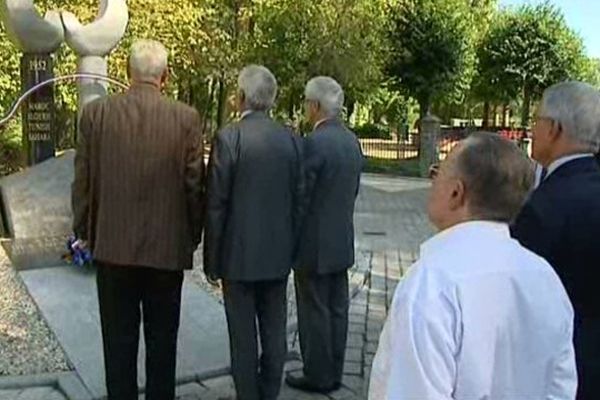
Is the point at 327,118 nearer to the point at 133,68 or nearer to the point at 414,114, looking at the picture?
the point at 133,68

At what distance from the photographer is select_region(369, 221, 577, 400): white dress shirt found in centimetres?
145

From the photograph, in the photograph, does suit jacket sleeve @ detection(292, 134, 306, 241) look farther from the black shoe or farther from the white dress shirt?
the white dress shirt

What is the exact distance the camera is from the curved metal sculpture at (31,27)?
326 inches

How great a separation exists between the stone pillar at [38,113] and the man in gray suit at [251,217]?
5.97 metres

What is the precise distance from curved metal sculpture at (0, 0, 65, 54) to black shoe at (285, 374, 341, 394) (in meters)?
5.87

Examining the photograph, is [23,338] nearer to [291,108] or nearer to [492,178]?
[492,178]

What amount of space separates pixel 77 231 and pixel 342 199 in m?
1.30

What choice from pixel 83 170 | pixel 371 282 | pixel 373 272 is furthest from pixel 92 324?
pixel 373 272

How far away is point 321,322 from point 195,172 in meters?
1.10

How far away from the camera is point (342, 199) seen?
3.93m

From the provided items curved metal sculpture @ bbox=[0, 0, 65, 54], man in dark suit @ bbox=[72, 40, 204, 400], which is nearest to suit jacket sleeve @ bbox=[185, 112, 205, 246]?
man in dark suit @ bbox=[72, 40, 204, 400]

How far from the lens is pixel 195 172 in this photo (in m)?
3.42

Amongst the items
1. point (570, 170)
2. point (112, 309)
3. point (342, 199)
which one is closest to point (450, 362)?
point (570, 170)

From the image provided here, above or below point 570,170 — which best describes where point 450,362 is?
below
